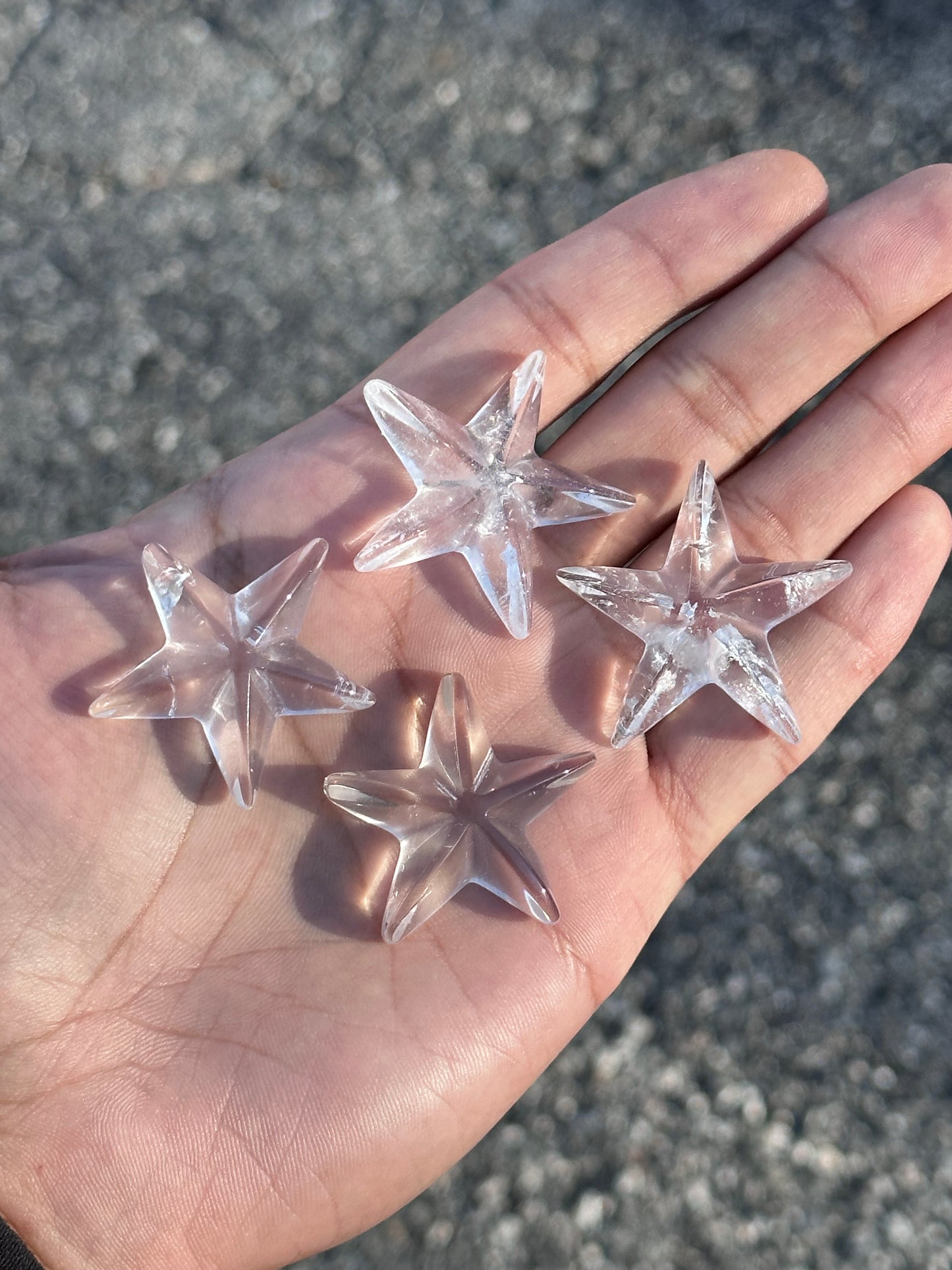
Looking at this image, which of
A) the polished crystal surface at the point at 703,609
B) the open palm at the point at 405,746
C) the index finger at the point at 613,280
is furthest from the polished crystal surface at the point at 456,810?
the index finger at the point at 613,280

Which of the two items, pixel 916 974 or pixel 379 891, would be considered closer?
pixel 379 891

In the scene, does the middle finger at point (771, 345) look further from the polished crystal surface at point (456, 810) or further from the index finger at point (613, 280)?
the polished crystal surface at point (456, 810)

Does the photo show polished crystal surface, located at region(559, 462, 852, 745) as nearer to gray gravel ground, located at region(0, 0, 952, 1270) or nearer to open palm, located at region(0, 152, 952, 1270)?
open palm, located at region(0, 152, 952, 1270)

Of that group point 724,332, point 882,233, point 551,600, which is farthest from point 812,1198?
point 882,233

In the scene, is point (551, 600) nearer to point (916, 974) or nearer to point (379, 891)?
point (379, 891)

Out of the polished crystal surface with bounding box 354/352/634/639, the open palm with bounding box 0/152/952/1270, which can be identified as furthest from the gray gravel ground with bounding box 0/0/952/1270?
the polished crystal surface with bounding box 354/352/634/639

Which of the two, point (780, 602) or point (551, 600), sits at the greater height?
point (551, 600)

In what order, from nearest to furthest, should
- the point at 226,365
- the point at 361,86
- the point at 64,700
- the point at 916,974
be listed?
the point at 64,700, the point at 916,974, the point at 226,365, the point at 361,86

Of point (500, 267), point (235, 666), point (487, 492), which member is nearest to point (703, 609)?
point (487, 492)
